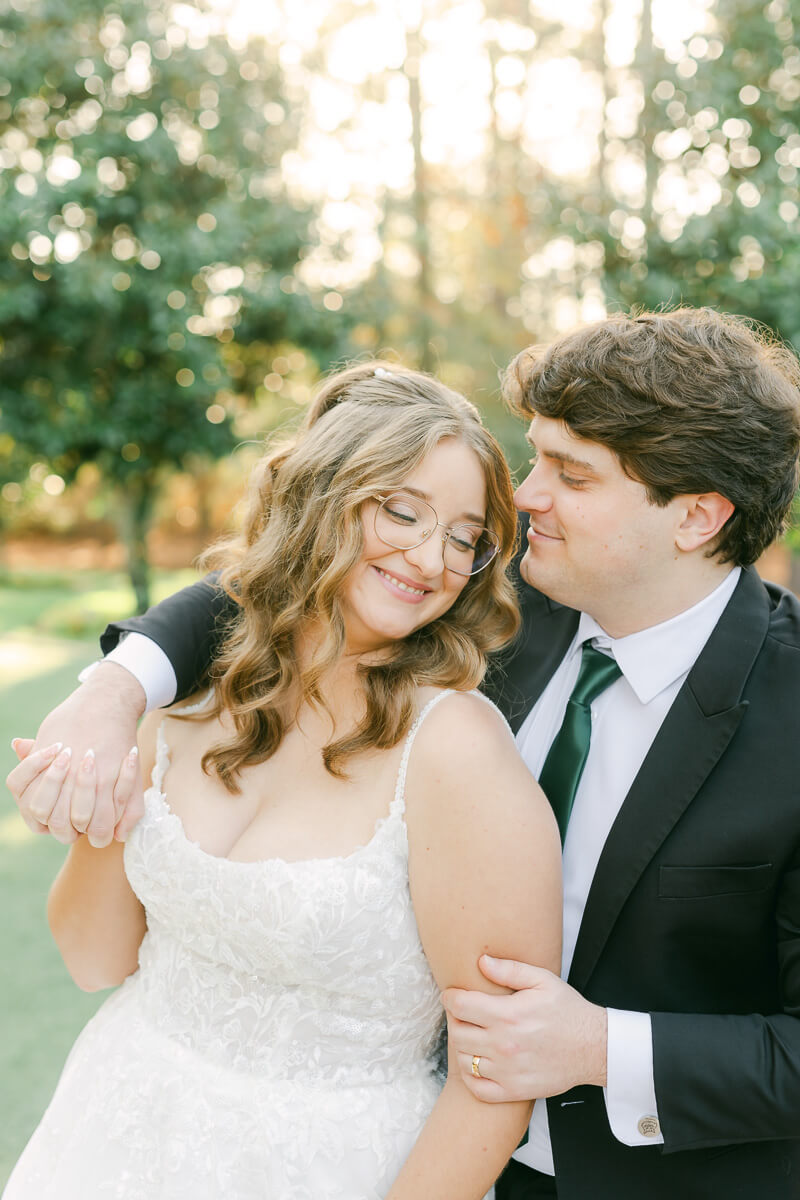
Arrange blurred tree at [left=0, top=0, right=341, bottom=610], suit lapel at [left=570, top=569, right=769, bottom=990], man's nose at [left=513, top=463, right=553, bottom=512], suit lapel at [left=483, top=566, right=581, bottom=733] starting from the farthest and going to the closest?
blurred tree at [left=0, top=0, right=341, bottom=610], suit lapel at [left=483, top=566, right=581, bottom=733], man's nose at [left=513, top=463, right=553, bottom=512], suit lapel at [left=570, top=569, right=769, bottom=990]

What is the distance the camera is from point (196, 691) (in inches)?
90.8

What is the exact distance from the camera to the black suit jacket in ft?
5.86

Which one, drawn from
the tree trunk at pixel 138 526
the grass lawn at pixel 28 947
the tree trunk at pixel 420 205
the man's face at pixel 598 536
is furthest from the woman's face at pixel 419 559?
the tree trunk at pixel 420 205

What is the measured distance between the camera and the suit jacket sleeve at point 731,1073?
176cm

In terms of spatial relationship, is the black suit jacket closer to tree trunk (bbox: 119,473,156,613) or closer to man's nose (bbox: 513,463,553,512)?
man's nose (bbox: 513,463,553,512)

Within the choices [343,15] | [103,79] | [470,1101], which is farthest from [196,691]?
[343,15]

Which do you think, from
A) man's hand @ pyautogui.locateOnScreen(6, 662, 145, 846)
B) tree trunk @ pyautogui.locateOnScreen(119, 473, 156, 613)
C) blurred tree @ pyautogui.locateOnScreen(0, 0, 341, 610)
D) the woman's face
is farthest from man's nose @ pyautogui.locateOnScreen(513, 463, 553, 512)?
tree trunk @ pyautogui.locateOnScreen(119, 473, 156, 613)

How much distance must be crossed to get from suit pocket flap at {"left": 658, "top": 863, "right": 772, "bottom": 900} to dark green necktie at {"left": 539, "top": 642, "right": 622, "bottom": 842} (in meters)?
0.27

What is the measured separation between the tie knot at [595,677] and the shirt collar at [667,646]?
3cm

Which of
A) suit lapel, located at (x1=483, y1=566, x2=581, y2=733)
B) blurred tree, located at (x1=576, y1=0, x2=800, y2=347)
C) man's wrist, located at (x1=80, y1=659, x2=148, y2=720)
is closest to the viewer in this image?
man's wrist, located at (x1=80, y1=659, x2=148, y2=720)

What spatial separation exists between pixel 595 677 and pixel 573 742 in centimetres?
17

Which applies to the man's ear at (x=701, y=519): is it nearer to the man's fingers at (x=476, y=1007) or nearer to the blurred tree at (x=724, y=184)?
the man's fingers at (x=476, y=1007)

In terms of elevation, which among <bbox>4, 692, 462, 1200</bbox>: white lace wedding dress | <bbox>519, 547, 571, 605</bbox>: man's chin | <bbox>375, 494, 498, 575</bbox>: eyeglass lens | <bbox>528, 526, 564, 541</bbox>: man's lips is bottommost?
<bbox>4, 692, 462, 1200</bbox>: white lace wedding dress

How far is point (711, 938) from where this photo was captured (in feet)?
6.25
